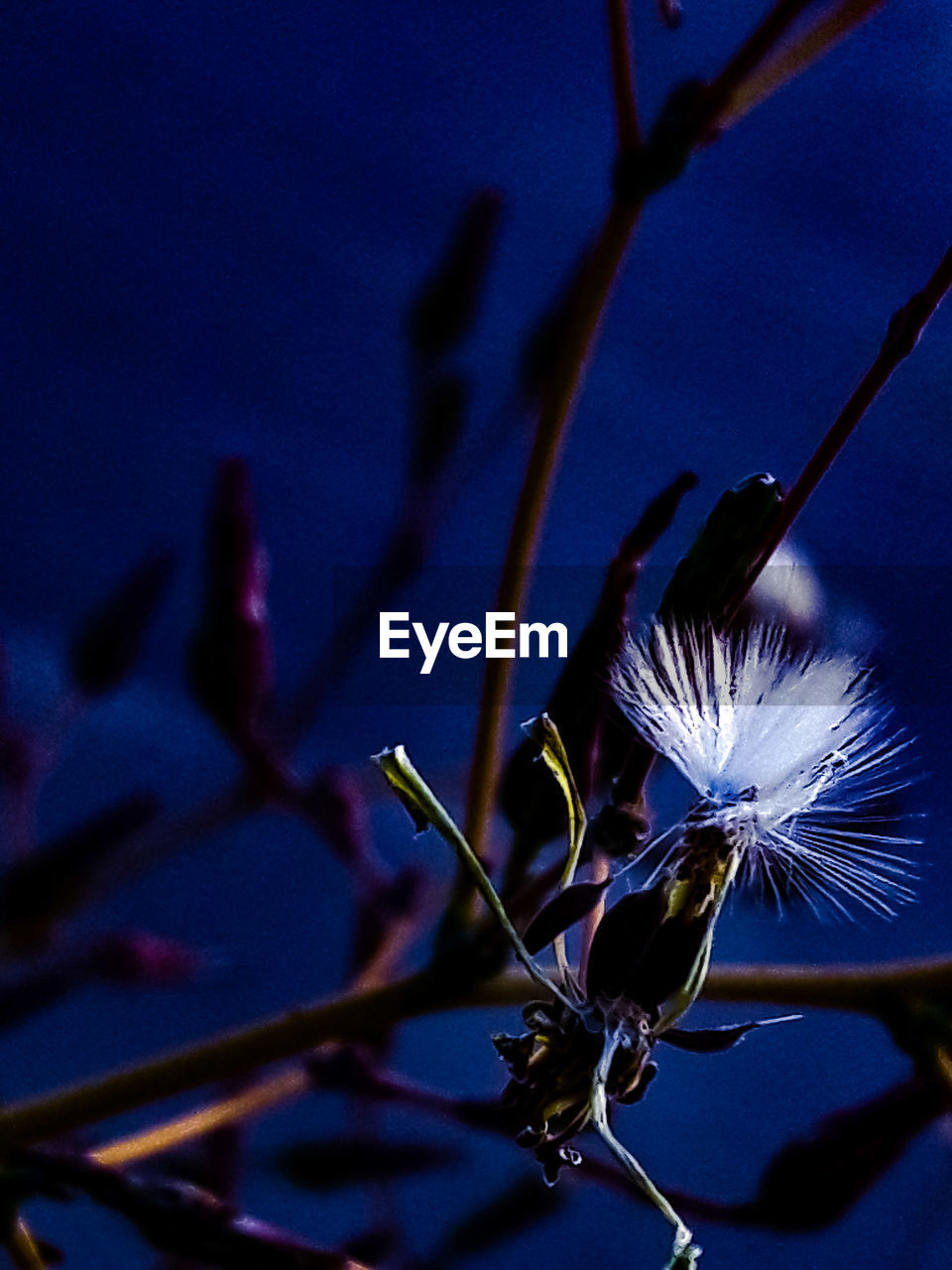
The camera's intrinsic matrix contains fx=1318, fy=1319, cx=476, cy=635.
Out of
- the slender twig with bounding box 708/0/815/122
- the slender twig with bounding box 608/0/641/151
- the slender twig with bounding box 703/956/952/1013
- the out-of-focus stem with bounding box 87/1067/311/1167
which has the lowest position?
the out-of-focus stem with bounding box 87/1067/311/1167

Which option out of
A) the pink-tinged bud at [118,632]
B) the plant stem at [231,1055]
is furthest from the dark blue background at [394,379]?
the plant stem at [231,1055]

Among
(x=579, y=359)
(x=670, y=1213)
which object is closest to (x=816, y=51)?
(x=579, y=359)

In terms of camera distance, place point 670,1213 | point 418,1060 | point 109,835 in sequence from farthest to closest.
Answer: point 418,1060 < point 109,835 < point 670,1213

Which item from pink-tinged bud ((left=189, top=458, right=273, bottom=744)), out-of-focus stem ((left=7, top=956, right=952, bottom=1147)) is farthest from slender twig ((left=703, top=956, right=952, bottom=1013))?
pink-tinged bud ((left=189, top=458, right=273, bottom=744))

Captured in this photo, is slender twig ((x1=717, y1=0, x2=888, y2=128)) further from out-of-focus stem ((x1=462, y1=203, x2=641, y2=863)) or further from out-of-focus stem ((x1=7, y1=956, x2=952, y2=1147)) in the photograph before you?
out-of-focus stem ((x1=7, y1=956, x2=952, y2=1147))

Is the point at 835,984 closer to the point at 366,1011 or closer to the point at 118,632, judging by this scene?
the point at 366,1011

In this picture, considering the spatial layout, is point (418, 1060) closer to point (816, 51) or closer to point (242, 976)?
point (242, 976)
